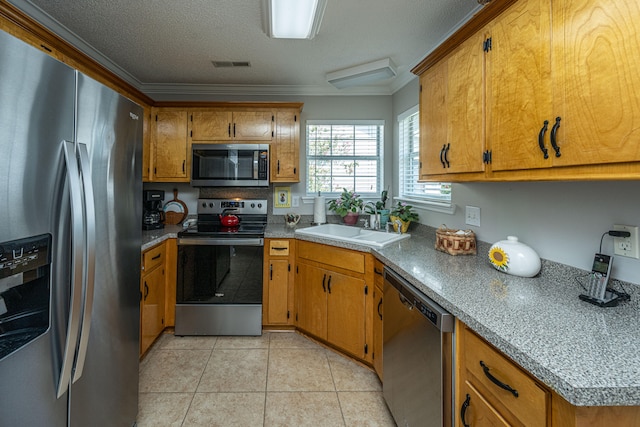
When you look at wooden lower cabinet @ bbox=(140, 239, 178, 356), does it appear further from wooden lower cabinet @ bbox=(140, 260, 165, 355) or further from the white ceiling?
the white ceiling

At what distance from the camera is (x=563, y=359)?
0.74 m

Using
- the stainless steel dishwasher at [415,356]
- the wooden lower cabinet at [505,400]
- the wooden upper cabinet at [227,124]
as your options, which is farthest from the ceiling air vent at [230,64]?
the wooden lower cabinet at [505,400]

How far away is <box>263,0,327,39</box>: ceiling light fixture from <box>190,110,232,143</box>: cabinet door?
111 centimetres

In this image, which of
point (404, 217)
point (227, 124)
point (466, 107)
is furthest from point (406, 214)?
point (227, 124)

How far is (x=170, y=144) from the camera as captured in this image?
118 inches

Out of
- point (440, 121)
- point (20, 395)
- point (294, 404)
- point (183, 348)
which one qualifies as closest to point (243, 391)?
point (294, 404)

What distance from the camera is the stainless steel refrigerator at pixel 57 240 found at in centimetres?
79

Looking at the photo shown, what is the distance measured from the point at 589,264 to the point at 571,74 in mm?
789

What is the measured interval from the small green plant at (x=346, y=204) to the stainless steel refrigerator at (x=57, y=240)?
6.76 feet

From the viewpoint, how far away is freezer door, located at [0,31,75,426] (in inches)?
30.5

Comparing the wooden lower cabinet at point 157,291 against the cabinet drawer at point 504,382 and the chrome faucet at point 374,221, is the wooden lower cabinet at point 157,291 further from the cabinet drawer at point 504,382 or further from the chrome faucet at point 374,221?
the cabinet drawer at point 504,382

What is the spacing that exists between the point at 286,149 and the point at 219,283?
147 centimetres

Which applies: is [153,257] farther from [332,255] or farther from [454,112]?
[454,112]

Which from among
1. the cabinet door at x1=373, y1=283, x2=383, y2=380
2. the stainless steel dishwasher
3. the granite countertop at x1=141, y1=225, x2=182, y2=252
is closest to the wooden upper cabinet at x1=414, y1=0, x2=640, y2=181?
the stainless steel dishwasher
